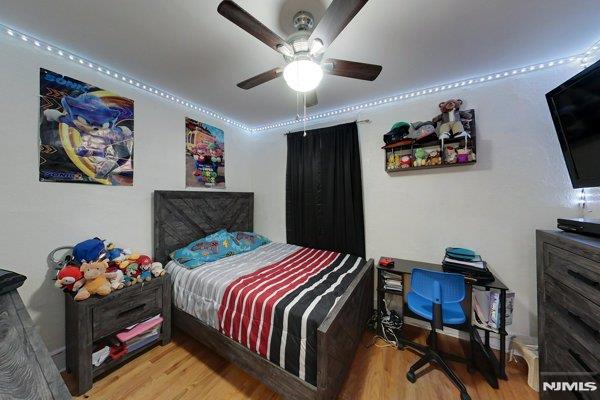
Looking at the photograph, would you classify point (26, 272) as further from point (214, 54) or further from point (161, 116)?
point (214, 54)

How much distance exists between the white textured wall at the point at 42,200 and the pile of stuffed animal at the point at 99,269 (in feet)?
0.50

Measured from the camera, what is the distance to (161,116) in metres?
2.47

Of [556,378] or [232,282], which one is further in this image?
[232,282]

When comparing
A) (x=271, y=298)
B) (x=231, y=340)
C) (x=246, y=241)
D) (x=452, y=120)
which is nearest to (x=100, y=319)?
(x=231, y=340)

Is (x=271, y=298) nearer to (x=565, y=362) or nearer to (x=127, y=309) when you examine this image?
(x=127, y=309)

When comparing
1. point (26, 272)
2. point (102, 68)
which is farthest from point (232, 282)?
point (102, 68)

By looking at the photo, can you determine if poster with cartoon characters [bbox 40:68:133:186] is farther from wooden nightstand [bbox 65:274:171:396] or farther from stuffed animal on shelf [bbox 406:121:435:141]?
stuffed animal on shelf [bbox 406:121:435:141]

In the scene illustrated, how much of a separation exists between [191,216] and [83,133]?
1267 mm

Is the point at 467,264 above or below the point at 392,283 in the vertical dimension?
above

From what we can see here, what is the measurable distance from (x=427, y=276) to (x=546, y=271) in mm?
804

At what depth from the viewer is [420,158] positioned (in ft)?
7.58

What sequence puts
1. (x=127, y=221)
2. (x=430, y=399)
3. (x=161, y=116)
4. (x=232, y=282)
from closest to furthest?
(x=430, y=399), (x=232, y=282), (x=127, y=221), (x=161, y=116)

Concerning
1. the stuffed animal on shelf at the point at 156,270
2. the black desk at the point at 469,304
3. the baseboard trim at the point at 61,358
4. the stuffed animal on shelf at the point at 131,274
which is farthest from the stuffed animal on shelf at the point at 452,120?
the baseboard trim at the point at 61,358

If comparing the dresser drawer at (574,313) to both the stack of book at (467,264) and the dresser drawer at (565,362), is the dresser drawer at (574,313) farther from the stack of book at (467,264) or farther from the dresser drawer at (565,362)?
the stack of book at (467,264)
